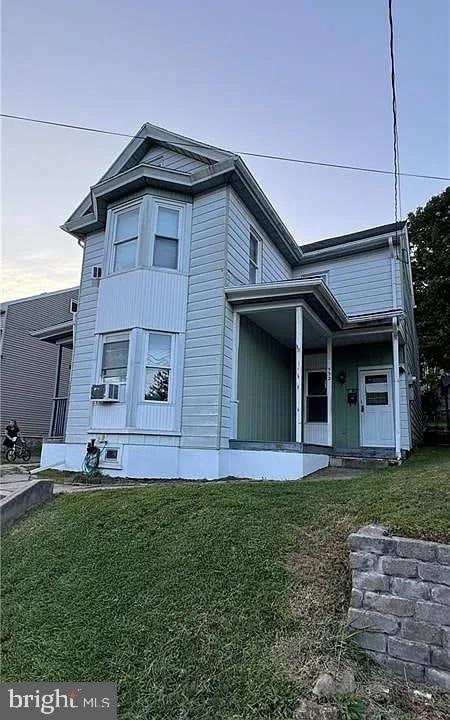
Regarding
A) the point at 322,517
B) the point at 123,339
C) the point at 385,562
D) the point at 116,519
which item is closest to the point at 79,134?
the point at 123,339

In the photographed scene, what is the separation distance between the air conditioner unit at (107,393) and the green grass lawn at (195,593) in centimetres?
340

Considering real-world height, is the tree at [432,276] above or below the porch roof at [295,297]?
above

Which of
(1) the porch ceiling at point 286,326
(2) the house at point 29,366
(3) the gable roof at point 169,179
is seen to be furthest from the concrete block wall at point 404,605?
(2) the house at point 29,366

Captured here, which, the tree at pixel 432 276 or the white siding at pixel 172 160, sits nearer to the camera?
the white siding at pixel 172 160

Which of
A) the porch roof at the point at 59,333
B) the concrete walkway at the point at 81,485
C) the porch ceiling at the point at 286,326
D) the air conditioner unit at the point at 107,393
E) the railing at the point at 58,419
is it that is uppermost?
the porch roof at the point at 59,333

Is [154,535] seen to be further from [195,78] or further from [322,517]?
[195,78]

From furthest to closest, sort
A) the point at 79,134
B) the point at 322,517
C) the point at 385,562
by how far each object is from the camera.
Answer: the point at 79,134
the point at 322,517
the point at 385,562

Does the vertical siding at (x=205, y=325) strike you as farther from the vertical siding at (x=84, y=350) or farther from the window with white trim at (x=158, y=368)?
the vertical siding at (x=84, y=350)

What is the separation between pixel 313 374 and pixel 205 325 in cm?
384

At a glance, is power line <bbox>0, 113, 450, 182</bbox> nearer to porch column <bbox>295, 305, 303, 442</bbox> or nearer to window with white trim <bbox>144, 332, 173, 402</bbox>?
porch column <bbox>295, 305, 303, 442</bbox>

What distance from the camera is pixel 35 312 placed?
1573cm

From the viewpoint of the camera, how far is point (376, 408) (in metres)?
9.97

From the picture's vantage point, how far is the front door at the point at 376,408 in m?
9.77

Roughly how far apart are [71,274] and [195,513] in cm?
1278
